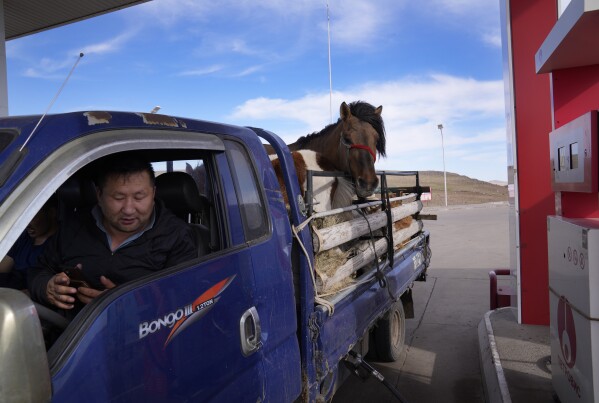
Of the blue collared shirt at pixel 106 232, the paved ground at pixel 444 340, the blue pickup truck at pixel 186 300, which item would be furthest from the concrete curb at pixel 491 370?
the blue collared shirt at pixel 106 232

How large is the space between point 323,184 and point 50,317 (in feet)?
9.80

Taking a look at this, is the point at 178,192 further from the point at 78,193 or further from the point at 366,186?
the point at 366,186

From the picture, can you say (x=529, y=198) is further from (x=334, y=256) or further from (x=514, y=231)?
(x=334, y=256)

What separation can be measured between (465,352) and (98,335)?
486 centimetres

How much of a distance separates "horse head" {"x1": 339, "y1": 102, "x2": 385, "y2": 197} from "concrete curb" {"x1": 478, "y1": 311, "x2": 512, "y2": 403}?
74.3 inches

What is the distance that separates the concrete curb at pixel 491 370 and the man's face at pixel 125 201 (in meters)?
2.80

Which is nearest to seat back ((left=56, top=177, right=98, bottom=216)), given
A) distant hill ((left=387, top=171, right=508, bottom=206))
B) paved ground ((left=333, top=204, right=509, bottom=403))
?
paved ground ((left=333, top=204, right=509, bottom=403))

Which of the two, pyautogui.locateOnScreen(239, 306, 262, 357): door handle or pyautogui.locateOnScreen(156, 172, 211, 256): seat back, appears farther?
pyautogui.locateOnScreen(156, 172, 211, 256): seat back

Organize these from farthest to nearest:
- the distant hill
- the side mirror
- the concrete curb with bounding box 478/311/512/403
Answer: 1. the distant hill
2. the concrete curb with bounding box 478/311/512/403
3. the side mirror

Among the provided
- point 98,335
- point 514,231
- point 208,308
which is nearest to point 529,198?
point 514,231

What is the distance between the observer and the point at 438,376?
15.2 ft

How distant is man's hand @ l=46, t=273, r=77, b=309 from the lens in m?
1.59

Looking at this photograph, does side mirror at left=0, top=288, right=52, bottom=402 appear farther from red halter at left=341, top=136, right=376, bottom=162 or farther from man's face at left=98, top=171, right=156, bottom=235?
red halter at left=341, top=136, right=376, bottom=162

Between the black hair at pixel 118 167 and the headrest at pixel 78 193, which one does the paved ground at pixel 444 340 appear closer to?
the headrest at pixel 78 193
